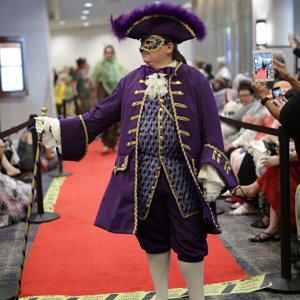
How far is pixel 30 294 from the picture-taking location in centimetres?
302

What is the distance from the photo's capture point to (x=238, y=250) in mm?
3697

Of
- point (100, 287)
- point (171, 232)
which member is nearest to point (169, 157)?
point (171, 232)

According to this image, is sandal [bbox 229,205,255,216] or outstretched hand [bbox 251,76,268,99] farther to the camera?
sandal [bbox 229,205,255,216]

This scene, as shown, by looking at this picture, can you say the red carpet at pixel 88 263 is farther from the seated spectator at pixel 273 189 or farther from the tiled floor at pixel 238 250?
the seated spectator at pixel 273 189

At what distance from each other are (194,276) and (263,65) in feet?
3.83

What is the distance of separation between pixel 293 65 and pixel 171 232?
520 centimetres

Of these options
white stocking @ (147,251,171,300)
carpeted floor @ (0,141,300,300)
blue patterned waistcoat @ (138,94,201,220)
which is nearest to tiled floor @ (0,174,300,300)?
carpeted floor @ (0,141,300,300)

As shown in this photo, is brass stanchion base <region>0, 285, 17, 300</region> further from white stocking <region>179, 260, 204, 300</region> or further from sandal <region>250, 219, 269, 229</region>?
sandal <region>250, 219, 269, 229</region>

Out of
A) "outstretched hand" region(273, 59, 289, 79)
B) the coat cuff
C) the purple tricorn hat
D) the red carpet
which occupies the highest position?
the purple tricorn hat

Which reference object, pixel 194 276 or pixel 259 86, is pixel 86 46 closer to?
pixel 259 86

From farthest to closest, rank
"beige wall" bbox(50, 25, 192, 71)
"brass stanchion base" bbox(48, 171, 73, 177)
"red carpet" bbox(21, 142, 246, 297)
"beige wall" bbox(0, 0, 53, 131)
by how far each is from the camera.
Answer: "beige wall" bbox(50, 25, 192, 71) < "beige wall" bbox(0, 0, 53, 131) < "brass stanchion base" bbox(48, 171, 73, 177) < "red carpet" bbox(21, 142, 246, 297)

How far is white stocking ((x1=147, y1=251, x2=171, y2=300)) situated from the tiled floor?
17.6 inches

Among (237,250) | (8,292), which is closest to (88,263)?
(8,292)

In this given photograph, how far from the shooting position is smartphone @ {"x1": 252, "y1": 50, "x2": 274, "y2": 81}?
287cm
